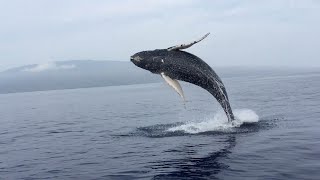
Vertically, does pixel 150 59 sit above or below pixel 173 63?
above

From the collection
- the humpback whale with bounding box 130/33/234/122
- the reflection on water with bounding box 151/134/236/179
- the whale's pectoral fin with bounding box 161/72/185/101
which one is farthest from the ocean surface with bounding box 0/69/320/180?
the humpback whale with bounding box 130/33/234/122

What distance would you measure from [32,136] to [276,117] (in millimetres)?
22702

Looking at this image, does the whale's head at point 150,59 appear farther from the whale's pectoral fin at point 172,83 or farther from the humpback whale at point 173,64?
the whale's pectoral fin at point 172,83

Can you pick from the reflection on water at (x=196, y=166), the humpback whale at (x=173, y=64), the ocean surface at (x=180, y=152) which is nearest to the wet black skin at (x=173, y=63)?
the humpback whale at (x=173, y=64)

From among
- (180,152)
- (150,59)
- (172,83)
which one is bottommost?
(180,152)

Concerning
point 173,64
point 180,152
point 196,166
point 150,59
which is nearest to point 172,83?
point 173,64

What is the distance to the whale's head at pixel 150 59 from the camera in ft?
75.4

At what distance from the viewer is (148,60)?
2295cm

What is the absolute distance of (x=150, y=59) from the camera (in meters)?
23.0

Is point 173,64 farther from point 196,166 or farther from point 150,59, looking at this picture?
point 196,166

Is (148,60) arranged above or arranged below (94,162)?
above

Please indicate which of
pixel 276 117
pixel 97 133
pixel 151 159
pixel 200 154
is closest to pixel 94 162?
pixel 151 159

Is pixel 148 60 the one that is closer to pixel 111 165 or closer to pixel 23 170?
pixel 111 165

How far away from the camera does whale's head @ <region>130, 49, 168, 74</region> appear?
75.4 feet
